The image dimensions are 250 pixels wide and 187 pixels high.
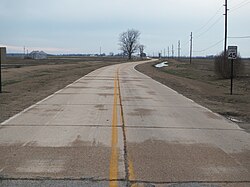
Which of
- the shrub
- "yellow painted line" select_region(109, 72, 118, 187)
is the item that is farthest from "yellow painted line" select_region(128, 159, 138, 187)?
the shrub

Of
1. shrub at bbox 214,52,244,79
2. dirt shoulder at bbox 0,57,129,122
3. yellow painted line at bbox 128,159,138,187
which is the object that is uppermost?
shrub at bbox 214,52,244,79

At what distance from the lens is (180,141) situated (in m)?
8.58

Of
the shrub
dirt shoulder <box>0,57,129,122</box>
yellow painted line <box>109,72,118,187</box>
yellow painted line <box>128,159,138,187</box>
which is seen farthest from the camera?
the shrub

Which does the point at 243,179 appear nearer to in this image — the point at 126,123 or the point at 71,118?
the point at 126,123

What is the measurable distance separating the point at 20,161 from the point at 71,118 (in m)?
4.85

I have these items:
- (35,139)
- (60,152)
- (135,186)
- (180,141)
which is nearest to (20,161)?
(60,152)

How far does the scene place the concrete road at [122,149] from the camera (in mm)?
5855

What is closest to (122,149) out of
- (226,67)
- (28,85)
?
(28,85)

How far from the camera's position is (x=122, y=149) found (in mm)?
7652

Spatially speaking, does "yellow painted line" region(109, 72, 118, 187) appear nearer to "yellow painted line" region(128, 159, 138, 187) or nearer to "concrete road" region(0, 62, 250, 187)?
"concrete road" region(0, 62, 250, 187)

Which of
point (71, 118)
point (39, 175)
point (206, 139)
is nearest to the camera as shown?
point (39, 175)

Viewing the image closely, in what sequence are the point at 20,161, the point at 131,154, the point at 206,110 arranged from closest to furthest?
the point at 20,161 → the point at 131,154 → the point at 206,110

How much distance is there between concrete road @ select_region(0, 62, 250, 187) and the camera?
586 cm

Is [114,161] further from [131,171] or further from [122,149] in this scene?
[122,149]
